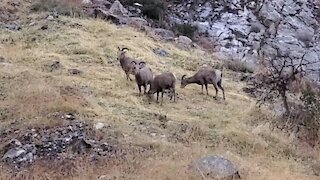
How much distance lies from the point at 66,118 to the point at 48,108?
0.56m

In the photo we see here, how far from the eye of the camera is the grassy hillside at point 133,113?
33.2 ft

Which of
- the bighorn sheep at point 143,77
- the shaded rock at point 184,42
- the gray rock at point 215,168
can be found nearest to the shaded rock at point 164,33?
the shaded rock at point 184,42

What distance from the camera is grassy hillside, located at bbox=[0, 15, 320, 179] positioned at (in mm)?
10133

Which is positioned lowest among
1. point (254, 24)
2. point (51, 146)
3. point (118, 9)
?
point (254, 24)

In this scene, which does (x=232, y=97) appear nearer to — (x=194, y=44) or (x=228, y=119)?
(x=228, y=119)

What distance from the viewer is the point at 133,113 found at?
41.2ft

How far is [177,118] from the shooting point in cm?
1259

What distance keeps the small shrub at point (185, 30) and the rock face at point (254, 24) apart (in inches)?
29.9

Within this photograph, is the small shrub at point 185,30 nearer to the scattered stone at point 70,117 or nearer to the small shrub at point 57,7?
the small shrub at point 57,7

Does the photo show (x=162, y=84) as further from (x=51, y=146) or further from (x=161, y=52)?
(x=161, y=52)

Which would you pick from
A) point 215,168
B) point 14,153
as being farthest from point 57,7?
point 215,168

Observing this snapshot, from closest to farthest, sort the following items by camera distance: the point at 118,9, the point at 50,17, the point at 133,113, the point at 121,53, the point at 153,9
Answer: the point at 133,113, the point at 121,53, the point at 50,17, the point at 118,9, the point at 153,9

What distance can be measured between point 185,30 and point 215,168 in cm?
1597

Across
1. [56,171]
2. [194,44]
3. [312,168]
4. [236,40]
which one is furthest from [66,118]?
[236,40]
